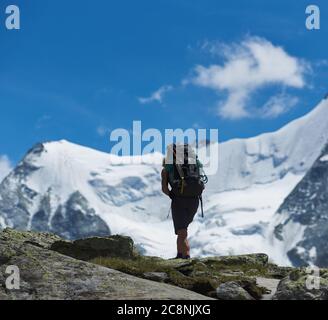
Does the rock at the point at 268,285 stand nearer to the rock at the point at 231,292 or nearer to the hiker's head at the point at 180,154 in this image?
the rock at the point at 231,292

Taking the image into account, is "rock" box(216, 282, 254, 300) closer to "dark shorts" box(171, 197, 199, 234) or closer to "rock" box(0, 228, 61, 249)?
"dark shorts" box(171, 197, 199, 234)

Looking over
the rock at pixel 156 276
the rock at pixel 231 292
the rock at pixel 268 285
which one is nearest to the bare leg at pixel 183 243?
the rock at pixel 268 285

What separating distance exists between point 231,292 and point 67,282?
9.73 ft

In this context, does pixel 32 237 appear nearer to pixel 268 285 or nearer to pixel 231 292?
pixel 268 285

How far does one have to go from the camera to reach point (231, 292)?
574 inches

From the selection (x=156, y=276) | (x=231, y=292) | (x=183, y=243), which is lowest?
(x=231, y=292)

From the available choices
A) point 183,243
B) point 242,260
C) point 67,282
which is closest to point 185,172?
point 183,243

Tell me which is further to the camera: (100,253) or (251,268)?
(251,268)

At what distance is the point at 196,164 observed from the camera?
19.7 m
